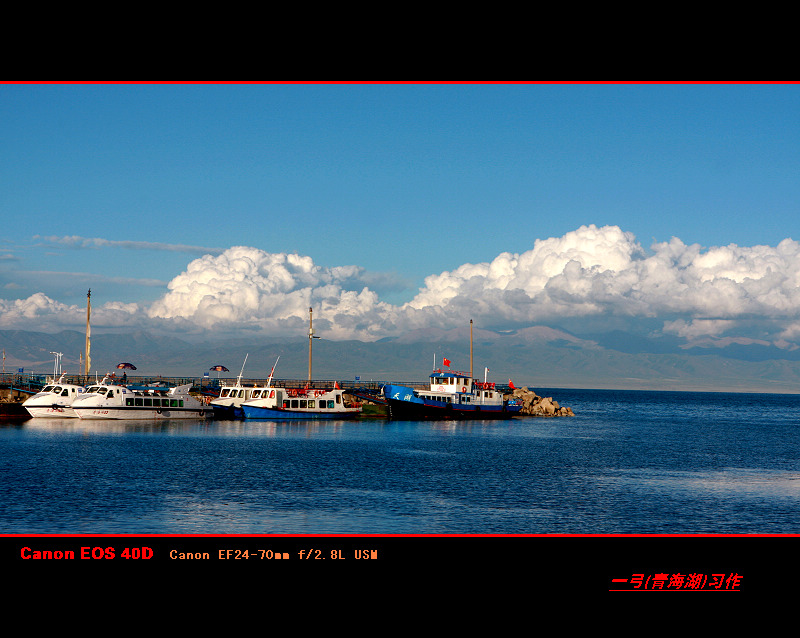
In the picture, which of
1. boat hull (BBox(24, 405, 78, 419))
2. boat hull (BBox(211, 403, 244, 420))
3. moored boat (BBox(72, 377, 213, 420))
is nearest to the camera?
boat hull (BBox(24, 405, 78, 419))

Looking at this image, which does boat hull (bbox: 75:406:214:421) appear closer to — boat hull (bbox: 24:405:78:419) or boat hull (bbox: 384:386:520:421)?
boat hull (bbox: 24:405:78:419)

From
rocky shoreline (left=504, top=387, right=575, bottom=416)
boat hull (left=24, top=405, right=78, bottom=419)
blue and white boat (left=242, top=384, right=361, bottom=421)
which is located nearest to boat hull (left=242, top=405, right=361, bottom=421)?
blue and white boat (left=242, top=384, right=361, bottom=421)

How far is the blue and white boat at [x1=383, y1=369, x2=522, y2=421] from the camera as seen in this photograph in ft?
355

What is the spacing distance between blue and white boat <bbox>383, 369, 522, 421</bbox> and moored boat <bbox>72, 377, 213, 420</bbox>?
1086 inches

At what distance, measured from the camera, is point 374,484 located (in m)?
44.8

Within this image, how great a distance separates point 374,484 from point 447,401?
212ft

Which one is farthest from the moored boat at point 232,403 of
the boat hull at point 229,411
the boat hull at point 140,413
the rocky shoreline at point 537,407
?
the rocky shoreline at point 537,407

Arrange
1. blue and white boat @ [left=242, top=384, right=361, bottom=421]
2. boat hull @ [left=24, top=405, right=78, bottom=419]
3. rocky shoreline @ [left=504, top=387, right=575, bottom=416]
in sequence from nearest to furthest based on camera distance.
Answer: boat hull @ [left=24, top=405, right=78, bottom=419]
blue and white boat @ [left=242, top=384, right=361, bottom=421]
rocky shoreline @ [left=504, top=387, right=575, bottom=416]

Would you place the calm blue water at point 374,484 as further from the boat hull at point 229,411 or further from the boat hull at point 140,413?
the boat hull at point 229,411

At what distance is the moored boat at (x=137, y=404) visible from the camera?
88188 millimetres

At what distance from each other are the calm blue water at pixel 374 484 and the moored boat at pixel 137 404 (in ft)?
22.4
